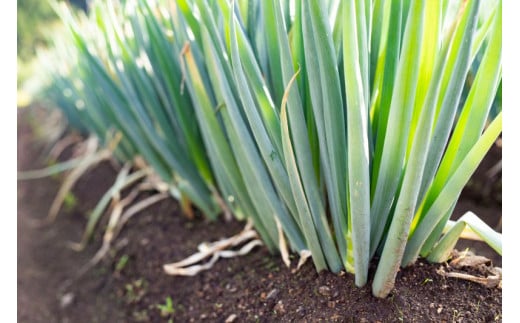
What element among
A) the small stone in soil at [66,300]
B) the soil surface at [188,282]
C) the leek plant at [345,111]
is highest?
the leek plant at [345,111]

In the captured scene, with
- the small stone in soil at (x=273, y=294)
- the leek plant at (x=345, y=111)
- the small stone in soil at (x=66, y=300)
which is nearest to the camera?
the leek plant at (x=345, y=111)

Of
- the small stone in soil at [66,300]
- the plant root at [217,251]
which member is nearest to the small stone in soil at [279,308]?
the plant root at [217,251]

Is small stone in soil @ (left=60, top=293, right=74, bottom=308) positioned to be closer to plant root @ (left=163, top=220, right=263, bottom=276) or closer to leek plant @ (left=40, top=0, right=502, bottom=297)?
plant root @ (left=163, top=220, right=263, bottom=276)

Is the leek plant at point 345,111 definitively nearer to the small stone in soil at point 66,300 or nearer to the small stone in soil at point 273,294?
the small stone in soil at point 273,294

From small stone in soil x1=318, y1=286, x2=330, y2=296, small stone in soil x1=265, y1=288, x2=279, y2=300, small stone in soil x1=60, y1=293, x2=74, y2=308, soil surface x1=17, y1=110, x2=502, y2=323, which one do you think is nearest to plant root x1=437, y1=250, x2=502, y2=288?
soil surface x1=17, y1=110, x2=502, y2=323

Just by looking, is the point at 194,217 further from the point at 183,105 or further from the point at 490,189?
the point at 490,189

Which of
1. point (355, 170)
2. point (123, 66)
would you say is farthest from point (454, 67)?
point (123, 66)
